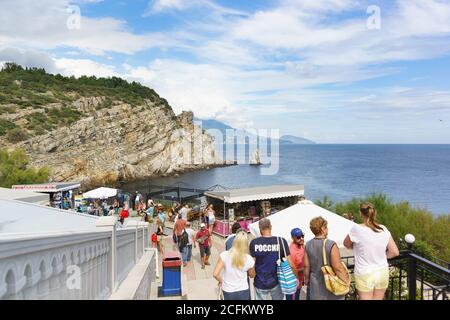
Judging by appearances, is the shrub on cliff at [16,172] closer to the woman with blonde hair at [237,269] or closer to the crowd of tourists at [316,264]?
the woman with blonde hair at [237,269]

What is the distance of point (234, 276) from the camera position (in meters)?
4.71

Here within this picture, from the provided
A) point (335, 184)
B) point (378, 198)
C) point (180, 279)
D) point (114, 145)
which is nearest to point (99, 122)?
point (114, 145)

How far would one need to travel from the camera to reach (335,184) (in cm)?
8206

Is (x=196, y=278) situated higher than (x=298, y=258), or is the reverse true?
(x=298, y=258)

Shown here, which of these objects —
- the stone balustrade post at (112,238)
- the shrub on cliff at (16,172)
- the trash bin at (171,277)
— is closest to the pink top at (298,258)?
the stone balustrade post at (112,238)

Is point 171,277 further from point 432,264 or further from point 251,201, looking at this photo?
point 251,201

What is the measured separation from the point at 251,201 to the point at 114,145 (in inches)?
2122

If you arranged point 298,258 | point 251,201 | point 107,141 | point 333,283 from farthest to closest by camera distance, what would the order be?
point 107,141
point 251,201
point 298,258
point 333,283

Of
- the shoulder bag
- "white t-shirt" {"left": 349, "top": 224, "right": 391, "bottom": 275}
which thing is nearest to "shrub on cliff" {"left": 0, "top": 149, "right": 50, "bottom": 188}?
the shoulder bag

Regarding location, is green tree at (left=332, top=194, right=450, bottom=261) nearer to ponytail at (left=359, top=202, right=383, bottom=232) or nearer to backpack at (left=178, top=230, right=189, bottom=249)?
backpack at (left=178, top=230, right=189, bottom=249)

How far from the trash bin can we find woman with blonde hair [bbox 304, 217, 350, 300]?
→ 12.6ft

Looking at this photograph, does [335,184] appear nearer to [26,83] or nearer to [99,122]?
[99,122]

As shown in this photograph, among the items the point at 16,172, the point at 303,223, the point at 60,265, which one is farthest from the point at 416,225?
the point at 16,172
